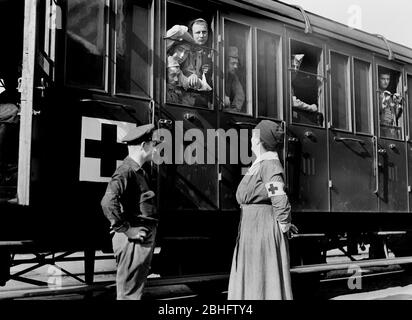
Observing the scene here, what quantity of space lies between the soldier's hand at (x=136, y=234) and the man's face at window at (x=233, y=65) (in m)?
3.04

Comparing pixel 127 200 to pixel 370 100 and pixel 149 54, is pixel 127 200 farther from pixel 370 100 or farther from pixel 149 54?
pixel 370 100

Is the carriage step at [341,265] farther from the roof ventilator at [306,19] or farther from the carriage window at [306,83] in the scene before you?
the roof ventilator at [306,19]

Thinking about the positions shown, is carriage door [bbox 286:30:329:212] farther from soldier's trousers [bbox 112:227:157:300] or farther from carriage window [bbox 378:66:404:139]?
soldier's trousers [bbox 112:227:157:300]

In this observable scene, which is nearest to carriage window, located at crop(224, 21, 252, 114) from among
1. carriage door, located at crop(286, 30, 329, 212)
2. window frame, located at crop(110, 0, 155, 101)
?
carriage door, located at crop(286, 30, 329, 212)

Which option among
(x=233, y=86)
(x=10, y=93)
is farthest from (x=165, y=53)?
(x=10, y=93)

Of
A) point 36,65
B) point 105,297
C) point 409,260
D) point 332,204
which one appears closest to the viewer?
point 36,65

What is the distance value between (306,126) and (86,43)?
125 inches

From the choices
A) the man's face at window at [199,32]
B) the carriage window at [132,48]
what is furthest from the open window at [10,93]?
the man's face at window at [199,32]

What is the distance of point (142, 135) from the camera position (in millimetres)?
4148

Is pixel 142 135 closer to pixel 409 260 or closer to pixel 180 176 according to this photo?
pixel 180 176

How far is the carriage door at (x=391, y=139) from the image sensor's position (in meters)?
8.28

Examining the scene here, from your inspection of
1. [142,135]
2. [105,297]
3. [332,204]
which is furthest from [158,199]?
[332,204]

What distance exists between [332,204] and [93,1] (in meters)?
3.99

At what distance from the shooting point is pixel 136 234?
13.2 feet
